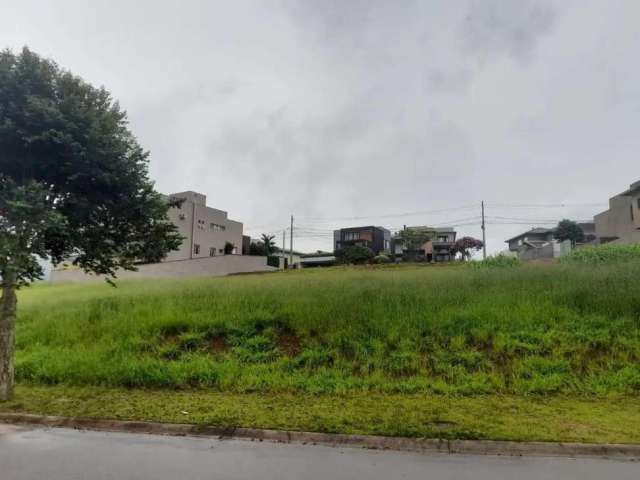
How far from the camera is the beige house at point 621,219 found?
27891 millimetres

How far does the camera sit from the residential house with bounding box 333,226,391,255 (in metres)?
67.7

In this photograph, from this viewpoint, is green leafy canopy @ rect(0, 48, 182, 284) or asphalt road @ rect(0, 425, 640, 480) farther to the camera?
green leafy canopy @ rect(0, 48, 182, 284)

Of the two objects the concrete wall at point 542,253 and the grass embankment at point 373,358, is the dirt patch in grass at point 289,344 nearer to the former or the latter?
the grass embankment at point 373,358

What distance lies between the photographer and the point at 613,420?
534 cm

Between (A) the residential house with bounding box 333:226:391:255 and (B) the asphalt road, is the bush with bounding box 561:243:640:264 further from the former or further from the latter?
(A) the residential house with bounding box 333:226:391:255

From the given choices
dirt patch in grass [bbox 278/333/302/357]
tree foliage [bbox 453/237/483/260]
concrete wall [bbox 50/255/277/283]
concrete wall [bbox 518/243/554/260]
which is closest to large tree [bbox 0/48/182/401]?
dirt patch in grass [bbox 278/333/302/357]

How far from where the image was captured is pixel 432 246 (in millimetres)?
63844

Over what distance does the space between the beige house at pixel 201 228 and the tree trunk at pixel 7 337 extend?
101 feet

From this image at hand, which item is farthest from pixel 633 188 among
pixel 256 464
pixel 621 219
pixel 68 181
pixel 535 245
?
pixel 68 181

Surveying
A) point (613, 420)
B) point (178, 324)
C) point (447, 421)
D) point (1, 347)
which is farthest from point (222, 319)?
point (613, 420)

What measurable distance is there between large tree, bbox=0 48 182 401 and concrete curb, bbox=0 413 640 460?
3098mm

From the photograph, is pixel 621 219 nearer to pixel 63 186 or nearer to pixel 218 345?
pixel 218 345

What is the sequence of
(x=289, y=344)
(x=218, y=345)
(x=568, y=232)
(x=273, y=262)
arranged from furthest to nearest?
1. (x=568, y=232)
2. (x=273, y=262)
3. (x=218, y=345)
4. (x=289, y=344)

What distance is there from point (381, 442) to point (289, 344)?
4.55 metres
